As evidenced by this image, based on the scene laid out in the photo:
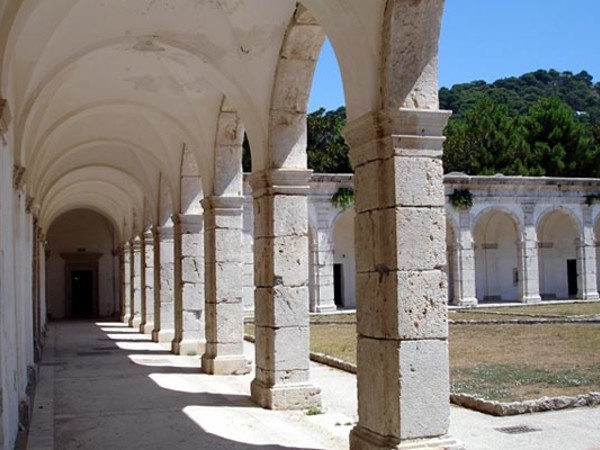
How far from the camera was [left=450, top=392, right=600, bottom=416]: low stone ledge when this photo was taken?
7.86 metres

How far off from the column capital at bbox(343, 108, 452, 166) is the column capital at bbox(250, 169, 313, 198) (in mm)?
3015

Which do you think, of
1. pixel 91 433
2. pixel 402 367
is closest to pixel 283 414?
pixel 91 433

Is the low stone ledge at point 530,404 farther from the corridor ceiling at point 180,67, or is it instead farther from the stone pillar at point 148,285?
the stone pillar at point 148,285

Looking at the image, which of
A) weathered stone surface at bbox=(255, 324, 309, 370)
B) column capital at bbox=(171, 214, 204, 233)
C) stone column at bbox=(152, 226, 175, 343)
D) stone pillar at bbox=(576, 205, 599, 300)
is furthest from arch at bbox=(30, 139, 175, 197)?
stone pillar at bbox=(576, 205, 599, 300)

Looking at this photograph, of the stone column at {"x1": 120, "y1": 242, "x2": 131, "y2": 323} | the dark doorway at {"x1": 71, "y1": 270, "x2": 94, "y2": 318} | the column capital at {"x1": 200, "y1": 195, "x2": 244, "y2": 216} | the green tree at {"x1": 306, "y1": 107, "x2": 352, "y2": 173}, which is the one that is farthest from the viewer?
the green tree at {"x1": 306, "y1": 107, "x2": 352, "y2": 173}

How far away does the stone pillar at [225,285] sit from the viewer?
11.4 metres

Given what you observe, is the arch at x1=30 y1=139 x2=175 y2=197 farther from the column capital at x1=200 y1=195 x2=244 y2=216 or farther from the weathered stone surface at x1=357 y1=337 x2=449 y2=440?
the weathered stone surface at x1=357 y1=337 x2=449 y2=440

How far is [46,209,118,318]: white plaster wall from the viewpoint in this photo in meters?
30.9

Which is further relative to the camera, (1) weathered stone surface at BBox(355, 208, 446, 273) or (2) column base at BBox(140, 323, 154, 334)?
(2) column base at BBox(140, 323, 154, 334)

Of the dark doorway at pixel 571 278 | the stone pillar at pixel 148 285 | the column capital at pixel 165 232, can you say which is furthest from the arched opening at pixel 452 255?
the column capital at pixel 165 232

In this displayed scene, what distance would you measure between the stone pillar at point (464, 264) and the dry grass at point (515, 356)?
340 inches

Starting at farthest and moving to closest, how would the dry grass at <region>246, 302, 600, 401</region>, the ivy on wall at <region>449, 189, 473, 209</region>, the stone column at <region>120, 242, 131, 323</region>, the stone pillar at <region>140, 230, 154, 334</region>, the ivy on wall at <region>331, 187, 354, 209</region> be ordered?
the ivy on wall at <region>449, 189, 473, 209</region> → the ivy on wall at <region>331, 187, 354, 209</region> → the stone column at <region>120, 242, 131, 323</region> → the stone pillar at <region>140, 230, 154, 334</region> → the dry grass at <region>246, 302, 600, 401</region>

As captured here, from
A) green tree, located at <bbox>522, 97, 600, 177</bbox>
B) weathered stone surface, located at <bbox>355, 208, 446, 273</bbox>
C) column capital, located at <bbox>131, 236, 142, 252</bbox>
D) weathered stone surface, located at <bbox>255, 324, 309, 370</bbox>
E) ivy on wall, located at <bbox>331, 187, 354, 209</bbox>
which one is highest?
green tree, located at <bbox>522, 97, 600, 177</bbox>

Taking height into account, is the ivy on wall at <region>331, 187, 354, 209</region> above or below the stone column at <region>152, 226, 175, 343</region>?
above
